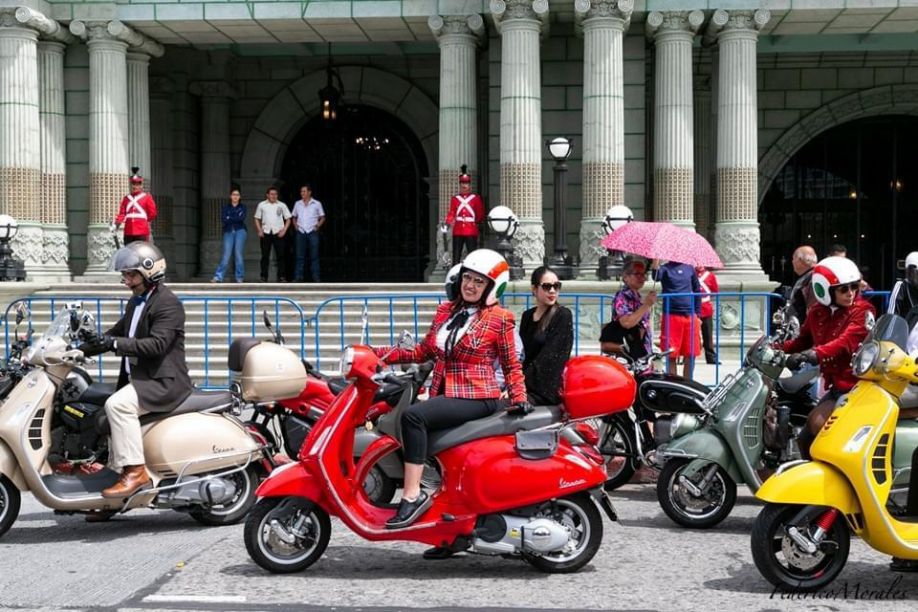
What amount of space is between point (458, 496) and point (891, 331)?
7.70 ft

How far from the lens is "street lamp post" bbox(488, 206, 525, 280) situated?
18.0 meters

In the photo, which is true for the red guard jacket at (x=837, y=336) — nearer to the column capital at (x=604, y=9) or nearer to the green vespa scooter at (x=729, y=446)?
the green vespa scooter at (x=729, y=446)

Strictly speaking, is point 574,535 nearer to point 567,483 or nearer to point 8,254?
point 567,483

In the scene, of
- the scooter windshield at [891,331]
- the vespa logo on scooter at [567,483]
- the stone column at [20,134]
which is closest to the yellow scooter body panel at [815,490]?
the scooter windshield at [891,331]

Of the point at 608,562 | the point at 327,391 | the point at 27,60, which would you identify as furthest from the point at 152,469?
the point at 27,60

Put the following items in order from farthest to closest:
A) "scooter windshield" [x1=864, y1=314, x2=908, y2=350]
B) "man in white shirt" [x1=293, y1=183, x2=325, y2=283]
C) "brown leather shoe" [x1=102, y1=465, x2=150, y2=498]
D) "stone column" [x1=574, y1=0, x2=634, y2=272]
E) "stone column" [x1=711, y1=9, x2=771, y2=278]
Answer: "man in white shirt" [x1=293, y1=183, x2=325, y2=283], "stone column" [x1=711, y1=9, x2=771, y2=278], "stone column" [x1=574, y1=0, x2=634, y2=272], "brown leather shoe" [x1=102, y1=465, x2=150, y2=498], "scooter windshield" [x1=864, y1=314, x2=908, y2=350]

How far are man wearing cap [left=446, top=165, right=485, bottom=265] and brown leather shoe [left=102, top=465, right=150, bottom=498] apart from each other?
460 inches

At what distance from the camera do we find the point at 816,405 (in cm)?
772

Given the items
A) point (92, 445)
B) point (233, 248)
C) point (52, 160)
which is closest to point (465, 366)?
point (92, 445)

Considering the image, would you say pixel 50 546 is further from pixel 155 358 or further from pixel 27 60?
pixel 27 60

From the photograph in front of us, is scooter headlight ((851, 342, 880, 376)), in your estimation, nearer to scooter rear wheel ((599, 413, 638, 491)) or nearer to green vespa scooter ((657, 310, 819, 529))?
green vespa scooter ((657, 310, 819, 529))

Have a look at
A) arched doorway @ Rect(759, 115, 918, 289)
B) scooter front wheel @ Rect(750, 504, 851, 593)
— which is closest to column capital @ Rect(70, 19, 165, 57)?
arched doorway @ Rect(759, 115, 918, 289)

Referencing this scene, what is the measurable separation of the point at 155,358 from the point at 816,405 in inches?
162

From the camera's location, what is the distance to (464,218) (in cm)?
1884
